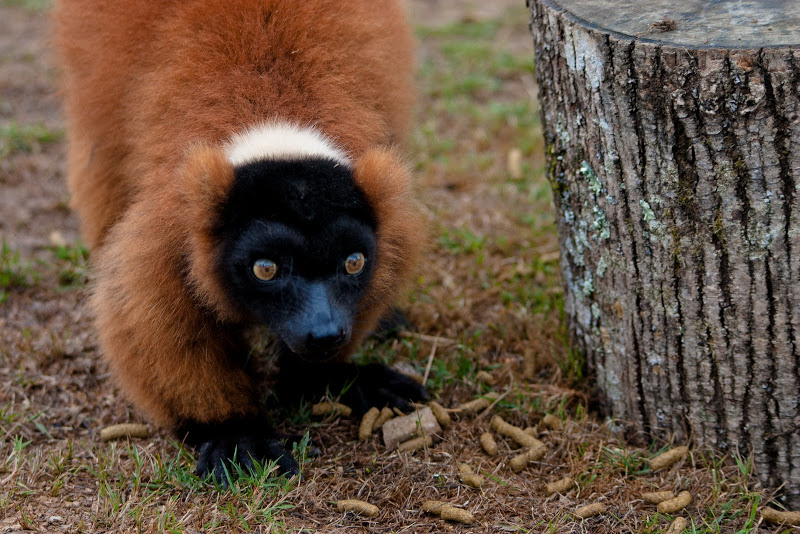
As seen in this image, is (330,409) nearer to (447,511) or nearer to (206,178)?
(447,511)

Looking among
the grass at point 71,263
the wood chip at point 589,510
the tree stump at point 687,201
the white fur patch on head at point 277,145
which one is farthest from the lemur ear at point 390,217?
the grass at point 71,263

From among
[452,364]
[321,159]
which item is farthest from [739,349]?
[321,159]

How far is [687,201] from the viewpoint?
2803 mm

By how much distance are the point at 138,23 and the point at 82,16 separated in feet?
1.52

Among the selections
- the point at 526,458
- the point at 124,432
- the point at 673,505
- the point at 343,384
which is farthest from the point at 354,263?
the point at 673,505

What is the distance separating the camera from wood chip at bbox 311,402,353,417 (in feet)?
11.7

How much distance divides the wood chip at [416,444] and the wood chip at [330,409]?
35 centimetres

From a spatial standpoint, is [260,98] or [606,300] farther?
[606,300]

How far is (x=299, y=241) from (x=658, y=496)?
1.60 meters

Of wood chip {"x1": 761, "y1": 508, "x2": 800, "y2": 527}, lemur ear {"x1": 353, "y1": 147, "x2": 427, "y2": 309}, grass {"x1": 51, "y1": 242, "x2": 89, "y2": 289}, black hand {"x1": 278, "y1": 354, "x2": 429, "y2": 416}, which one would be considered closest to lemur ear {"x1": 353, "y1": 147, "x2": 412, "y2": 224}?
lemur ear {"x1": 353, "y1": 147, "x2": 427, "y2": 309}

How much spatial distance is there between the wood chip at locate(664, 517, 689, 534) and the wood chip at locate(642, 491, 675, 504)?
115 millimetres

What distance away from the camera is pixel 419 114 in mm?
6332

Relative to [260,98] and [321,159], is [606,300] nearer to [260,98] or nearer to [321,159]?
[321,159]

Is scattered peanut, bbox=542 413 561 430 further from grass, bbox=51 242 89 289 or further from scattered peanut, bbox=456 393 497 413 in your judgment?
grass, bbox=51 242 89 289
